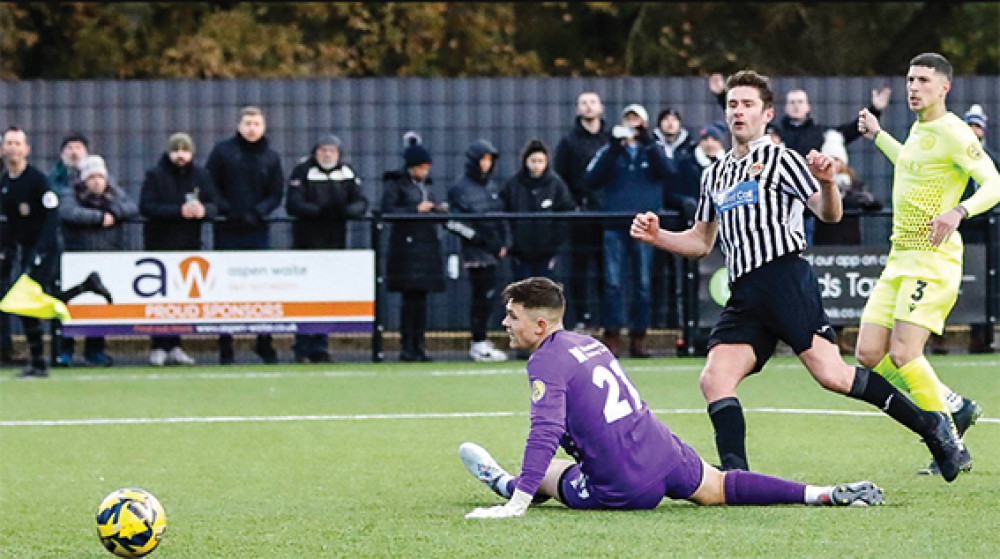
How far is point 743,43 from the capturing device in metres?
28.3

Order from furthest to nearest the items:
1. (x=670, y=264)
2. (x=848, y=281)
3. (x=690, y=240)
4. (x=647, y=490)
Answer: (x=670, y=264) → (x=848, y=281) → (x=690, y=240) → (x=647, y=490)

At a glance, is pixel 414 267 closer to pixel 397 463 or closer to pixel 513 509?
pixel 397 463

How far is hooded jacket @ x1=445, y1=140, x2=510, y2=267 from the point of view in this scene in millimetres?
17594

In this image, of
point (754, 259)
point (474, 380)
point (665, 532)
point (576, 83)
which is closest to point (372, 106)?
point (576, 83)

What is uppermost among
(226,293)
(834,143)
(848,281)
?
(834,143)

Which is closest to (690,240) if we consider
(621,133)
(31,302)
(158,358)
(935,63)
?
(935,63)

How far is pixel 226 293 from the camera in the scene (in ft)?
57.0

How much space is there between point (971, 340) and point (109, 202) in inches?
314

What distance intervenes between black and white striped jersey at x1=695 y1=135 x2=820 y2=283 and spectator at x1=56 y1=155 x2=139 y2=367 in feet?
31.2

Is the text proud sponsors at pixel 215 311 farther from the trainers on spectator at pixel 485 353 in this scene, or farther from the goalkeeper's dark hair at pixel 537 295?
the goalkeeper's dark hair at pixel 537 295

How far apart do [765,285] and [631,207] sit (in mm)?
8941

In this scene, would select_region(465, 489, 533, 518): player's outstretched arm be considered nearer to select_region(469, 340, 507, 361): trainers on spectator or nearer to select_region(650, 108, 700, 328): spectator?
select_region(469, 340, 507, 361): trainers on spectator

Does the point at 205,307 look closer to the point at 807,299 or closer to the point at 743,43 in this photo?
the point at 807,299

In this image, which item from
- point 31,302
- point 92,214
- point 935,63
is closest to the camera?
point 935,63
